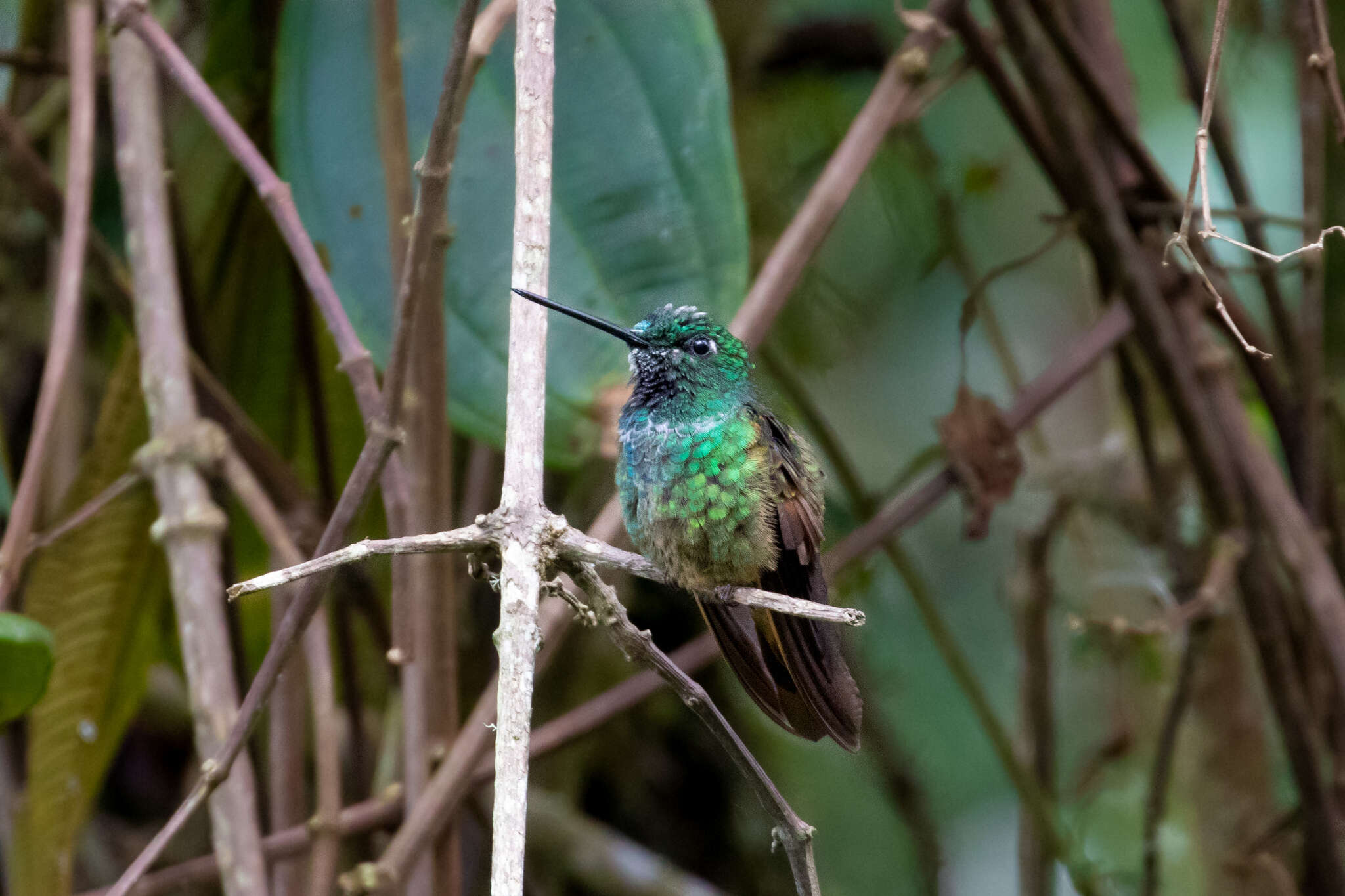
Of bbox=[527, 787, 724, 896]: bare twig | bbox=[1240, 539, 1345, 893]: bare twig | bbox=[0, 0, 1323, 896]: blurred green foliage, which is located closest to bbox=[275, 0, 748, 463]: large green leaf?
bbox=[0, 0, 1323, 896]: blurred green foliage

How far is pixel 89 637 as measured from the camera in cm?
169

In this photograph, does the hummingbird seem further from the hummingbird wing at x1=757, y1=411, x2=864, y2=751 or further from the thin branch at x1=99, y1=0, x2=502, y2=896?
the thin branch at x1=99, y1=0, x2=502, y2=896

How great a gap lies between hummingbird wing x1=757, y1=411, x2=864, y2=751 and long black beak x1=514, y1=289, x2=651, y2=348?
17cm

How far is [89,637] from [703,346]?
3.07 feet

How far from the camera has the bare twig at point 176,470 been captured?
133cm

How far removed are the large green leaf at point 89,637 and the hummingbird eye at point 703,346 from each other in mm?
840

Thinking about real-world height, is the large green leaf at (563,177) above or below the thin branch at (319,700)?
above

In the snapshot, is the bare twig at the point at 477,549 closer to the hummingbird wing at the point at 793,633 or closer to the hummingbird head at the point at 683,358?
the hummingbird wing at the point at 793,633

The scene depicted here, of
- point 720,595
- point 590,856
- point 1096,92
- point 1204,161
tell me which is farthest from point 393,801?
point 1096,92

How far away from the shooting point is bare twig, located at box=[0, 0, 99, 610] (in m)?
1.30

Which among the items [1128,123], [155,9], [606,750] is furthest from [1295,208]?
[155,9]

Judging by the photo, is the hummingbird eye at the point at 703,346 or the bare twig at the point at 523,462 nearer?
the bare twig at the point at 523,462

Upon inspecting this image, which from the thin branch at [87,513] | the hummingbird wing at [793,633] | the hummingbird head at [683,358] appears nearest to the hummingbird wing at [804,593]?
the hummingbird wing at [793,633]

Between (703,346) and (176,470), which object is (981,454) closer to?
(703,346)
